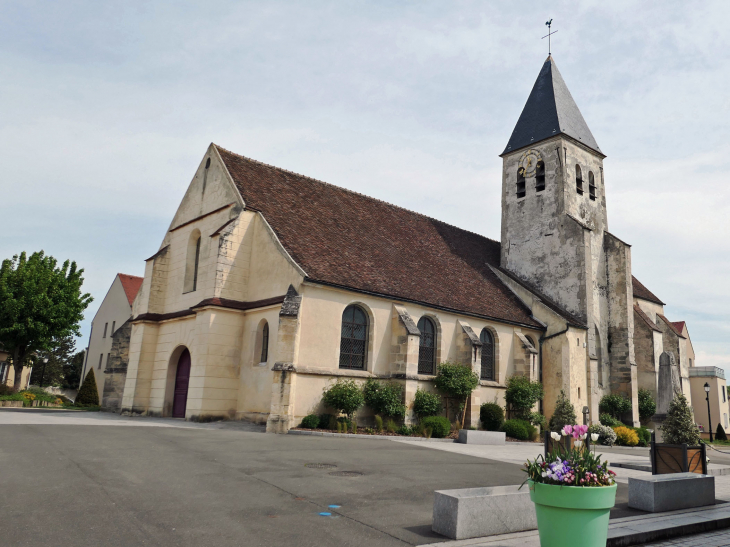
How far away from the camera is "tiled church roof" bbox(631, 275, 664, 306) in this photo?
36.0 metres

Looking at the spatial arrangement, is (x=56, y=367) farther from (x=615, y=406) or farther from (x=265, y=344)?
(x=615, y=406)

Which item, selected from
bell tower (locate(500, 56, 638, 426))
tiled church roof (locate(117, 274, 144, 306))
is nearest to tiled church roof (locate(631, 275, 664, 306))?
bell tower (locate(500, 56, 638, 426))

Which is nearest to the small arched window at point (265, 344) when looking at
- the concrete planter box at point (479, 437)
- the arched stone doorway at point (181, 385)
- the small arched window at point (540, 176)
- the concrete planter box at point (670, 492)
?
the arched stone doorway at point (181, 385)

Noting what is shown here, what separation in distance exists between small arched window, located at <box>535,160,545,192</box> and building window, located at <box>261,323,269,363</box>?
1844 centimetres

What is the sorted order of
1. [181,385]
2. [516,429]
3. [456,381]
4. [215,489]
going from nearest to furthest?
1. [215,489]
2. [456,381]
3. [516,429]
4. [181,385]

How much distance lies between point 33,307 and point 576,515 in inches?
1306

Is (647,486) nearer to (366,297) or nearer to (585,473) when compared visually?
(585,473)

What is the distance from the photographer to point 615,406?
91.9 ft

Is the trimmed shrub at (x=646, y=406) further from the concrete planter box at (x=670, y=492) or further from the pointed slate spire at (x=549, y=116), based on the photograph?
the concrete planter box at (x=670, y=492)

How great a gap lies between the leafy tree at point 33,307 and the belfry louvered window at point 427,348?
72.6ft

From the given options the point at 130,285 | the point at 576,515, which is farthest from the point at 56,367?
the point at 576,515

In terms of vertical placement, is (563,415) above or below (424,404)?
below

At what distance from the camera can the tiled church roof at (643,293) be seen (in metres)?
36.0

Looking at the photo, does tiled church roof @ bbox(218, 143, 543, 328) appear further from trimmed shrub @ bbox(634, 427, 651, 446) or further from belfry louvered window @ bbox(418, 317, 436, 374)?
trimmed shrub @ bbox(634, 427, 651, 446)
